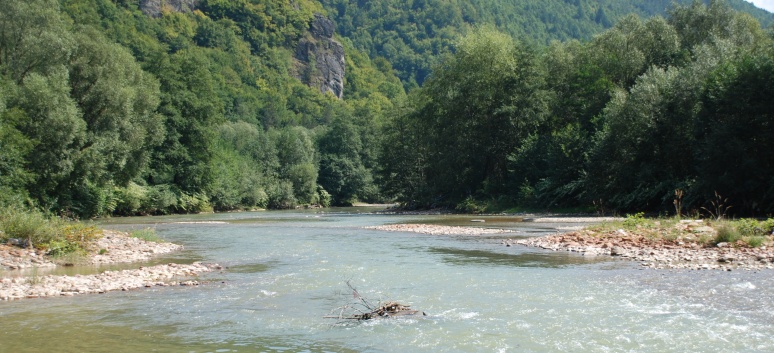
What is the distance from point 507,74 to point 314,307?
5012cm

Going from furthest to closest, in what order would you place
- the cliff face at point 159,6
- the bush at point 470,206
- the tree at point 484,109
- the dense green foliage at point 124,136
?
the cliff face at point 159,6
the tree at point 484,109
the bush at point 470,206
the dense green foliage at point 124,136

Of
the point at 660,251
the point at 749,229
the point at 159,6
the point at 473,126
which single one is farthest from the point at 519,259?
the point at 159,6

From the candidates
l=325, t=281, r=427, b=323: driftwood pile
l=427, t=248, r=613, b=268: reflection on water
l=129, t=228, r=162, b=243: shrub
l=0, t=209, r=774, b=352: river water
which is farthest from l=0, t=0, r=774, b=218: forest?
l=325, t=281, r=427, b=323: driftwood pile

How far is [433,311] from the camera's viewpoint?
1380 centimetres

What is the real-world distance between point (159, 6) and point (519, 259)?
18523 cm

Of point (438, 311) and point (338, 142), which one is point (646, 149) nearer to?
point (438, 311)

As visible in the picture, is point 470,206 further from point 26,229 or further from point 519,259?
point 26,229

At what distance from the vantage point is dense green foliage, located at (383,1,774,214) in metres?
36.7

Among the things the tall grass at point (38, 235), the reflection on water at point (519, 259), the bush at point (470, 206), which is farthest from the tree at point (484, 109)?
the tall grass at point (38, 235)

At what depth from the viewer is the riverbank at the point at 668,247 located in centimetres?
1917

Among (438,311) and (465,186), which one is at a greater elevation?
(465,186)

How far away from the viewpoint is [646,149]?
1796 inches

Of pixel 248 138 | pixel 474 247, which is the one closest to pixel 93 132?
pixel 474 247

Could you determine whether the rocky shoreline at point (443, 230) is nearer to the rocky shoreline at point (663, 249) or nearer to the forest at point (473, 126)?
the rocky shoreline at point (663, 249)
